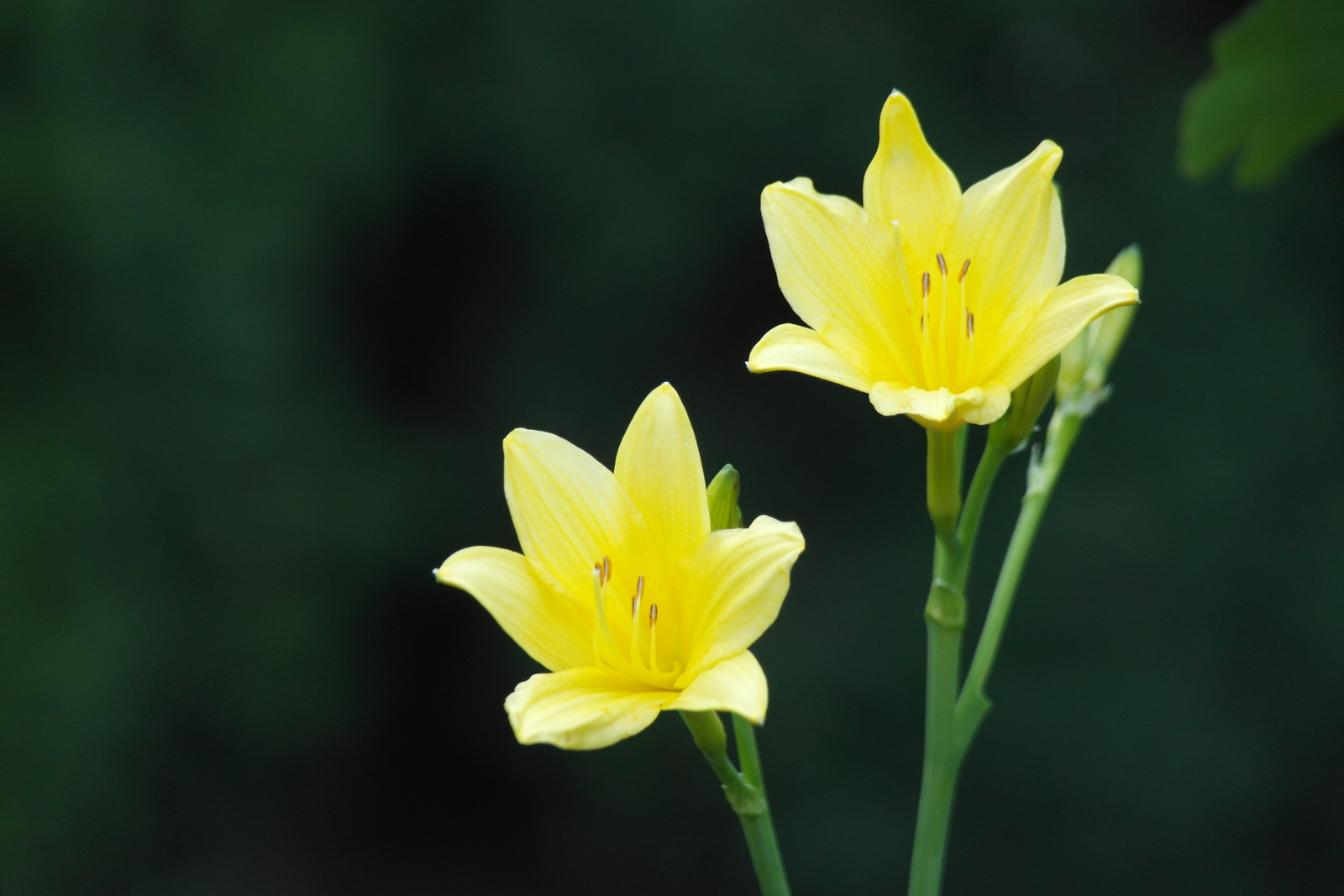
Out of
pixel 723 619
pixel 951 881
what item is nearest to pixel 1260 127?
pixel 723 619

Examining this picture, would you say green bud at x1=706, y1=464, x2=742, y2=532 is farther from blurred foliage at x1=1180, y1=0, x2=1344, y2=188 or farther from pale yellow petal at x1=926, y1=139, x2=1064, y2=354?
blurred foliage at x1=1180, y1=0, x2=1344, y2=188

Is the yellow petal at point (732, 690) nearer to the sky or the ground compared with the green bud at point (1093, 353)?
nearer to the ground

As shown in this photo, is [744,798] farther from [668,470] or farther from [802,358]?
[802,358]

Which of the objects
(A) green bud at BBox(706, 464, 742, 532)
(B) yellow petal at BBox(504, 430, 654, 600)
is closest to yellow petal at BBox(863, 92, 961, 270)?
(A) green bud at BBox(706, 464, 742, 532)

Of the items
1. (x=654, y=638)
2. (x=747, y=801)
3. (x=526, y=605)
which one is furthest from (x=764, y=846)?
(x=526, y=605)

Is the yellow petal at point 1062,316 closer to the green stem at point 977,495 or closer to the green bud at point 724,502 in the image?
the green stem at point 977,495

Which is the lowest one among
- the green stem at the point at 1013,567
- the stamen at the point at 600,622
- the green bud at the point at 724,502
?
Result: the green stem at the point at 1013,567

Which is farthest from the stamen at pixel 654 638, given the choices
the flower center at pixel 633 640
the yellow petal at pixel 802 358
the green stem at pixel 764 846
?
the yellow petal at pixel 802 358
